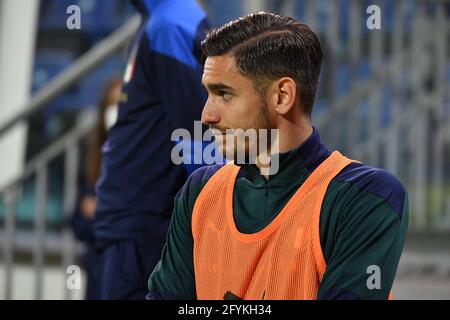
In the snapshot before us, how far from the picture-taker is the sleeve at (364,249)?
66.6 inches

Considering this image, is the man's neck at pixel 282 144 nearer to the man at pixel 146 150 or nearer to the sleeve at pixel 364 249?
the sleeve at pixel 364 249

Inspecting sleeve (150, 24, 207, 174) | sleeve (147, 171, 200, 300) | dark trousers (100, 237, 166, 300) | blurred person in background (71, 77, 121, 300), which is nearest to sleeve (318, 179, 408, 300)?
sleeve (147, 171, 200, 300)

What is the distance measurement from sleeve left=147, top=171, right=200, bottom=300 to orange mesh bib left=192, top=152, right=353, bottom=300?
0.10 ft

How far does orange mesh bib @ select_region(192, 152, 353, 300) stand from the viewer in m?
1.72

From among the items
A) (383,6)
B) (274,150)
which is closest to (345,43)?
(383,6)

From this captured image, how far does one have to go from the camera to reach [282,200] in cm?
179

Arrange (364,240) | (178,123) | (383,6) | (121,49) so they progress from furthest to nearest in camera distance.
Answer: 1. (383,6)
2. (121,49)
3. (178,123)
4. (364,240)

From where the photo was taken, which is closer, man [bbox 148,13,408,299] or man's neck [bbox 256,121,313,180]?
man [bbox 148,13,408,299]

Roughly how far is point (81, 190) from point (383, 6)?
1588mm

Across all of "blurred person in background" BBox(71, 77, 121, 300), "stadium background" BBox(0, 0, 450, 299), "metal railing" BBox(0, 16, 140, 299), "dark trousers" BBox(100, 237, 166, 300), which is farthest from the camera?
"stadium background" BBox(0, 0, 450, 299)

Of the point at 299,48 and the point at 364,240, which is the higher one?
the point at 299,48

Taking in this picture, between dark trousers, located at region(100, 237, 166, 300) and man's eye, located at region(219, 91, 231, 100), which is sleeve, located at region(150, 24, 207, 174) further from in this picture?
man's eye, located at region(219, 91, 231, 100)
